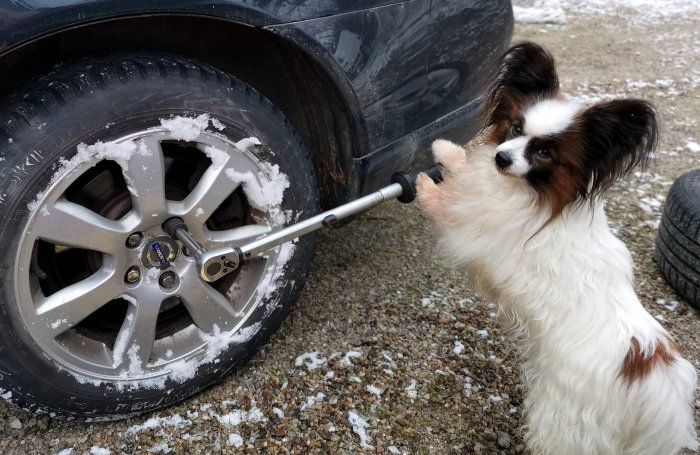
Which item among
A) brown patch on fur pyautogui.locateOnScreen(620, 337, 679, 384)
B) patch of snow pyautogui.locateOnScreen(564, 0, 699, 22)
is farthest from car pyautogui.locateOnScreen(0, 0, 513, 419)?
patch of snow pyautogui.locateOnScreen(564, 0, 699, 22)

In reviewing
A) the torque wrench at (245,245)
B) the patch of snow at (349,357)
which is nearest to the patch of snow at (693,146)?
the torque wrench at (245,245)

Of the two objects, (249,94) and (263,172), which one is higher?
(249,94)

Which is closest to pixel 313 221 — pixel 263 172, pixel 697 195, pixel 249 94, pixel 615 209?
pixel 263 172

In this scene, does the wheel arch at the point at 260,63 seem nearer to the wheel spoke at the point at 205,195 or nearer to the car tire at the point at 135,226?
the car tire at the point at 135,226

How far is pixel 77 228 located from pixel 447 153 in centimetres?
164

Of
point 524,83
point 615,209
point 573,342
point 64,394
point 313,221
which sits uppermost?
point 524,83

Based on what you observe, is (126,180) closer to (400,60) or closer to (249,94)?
(249,94)

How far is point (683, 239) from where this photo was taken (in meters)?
2.95

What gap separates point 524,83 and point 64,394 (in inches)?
79.7

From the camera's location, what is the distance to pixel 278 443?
2.14 meters

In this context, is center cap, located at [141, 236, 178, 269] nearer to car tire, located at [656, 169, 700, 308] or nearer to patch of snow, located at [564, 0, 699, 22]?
car tire, located at [656, 169, 700, 308]

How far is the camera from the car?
65.7 inches

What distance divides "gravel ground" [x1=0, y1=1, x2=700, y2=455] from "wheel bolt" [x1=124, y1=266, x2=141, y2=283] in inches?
24.2

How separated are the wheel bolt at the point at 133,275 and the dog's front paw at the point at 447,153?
Answer: 145 centimetres
